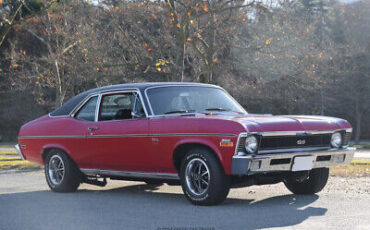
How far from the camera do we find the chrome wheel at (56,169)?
8.84 meters

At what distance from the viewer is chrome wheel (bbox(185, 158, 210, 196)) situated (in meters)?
6.72

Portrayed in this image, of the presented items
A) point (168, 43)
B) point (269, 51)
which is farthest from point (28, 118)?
point (269, 51)

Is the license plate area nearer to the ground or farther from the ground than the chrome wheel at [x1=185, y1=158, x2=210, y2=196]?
farther from the ground

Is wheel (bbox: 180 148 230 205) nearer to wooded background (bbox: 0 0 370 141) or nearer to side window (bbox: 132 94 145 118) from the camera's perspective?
side window (bbox: 132 94 145 118)

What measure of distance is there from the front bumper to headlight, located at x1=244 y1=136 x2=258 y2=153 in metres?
0.10

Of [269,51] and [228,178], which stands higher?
[269,51]

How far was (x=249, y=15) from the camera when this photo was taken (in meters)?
18.8

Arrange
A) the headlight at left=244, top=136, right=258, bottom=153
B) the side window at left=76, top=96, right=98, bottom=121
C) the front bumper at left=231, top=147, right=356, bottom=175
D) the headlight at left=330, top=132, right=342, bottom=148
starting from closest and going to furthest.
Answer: the front bumper at left=231, top=147, right=356, bottom=175
the headlight at left=244, top=136, right=258, bottom=153
the headlight at left=330, top=132, right=342, bottom=148
the side window at left=76, top=96, right=98, bottom=121

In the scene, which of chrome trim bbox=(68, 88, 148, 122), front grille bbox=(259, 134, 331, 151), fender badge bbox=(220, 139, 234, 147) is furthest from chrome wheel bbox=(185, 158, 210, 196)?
chrome trim bbox=(68, 88, 148, 122)

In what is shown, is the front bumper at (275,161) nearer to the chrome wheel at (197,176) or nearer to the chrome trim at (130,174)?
the chrome wheel at (197,176)

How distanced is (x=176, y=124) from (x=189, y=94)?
39.4 inches

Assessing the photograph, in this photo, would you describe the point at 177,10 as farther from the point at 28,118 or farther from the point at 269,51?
the point at 28,118

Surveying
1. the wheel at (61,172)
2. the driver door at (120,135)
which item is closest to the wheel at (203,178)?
the driver door at (120,135)

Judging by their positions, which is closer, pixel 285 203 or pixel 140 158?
pixel 285 203
